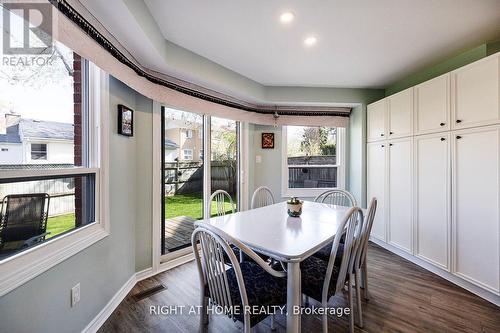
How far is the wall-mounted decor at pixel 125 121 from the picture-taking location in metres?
1.98

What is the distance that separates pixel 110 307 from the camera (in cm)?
183

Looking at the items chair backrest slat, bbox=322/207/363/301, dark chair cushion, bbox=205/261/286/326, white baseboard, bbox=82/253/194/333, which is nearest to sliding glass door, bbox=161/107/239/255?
white baseboard, bbox=82/253/194/333

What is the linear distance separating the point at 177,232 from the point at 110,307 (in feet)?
3.63

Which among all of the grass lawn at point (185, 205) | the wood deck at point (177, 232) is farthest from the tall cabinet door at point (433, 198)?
the wood deck at point (177, 232)

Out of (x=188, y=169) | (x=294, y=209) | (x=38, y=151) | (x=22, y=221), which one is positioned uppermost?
(x=38, y=151)

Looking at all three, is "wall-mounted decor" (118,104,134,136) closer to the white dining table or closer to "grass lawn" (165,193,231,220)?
"grass lawn" (165,193,231,220)

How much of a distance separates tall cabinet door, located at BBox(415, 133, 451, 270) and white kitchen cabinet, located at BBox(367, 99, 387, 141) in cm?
58

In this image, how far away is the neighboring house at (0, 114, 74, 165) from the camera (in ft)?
3.76

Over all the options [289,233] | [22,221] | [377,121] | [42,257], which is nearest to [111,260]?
[42,257]

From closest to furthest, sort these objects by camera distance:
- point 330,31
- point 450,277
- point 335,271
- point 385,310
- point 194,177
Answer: point 335,271 < point 385,310 < point 330,31 < point 450,277 < point 194,177

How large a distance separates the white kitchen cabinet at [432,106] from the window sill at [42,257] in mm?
3347

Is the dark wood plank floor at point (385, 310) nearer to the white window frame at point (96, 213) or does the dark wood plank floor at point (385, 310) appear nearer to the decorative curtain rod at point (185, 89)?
the white window frame at point (96, 213)

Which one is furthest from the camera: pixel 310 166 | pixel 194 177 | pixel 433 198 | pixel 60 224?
pixel 310 166

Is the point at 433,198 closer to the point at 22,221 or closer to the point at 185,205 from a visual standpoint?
the point at 185,205
